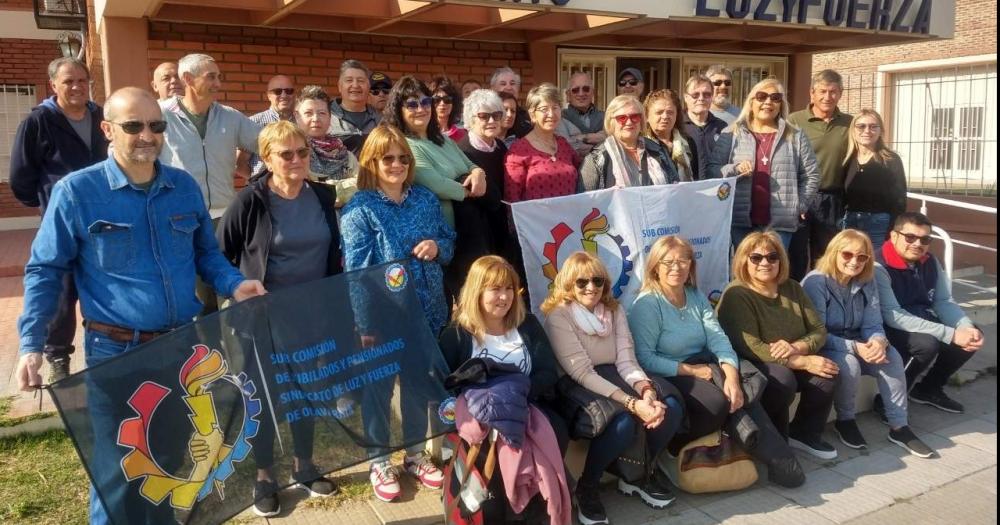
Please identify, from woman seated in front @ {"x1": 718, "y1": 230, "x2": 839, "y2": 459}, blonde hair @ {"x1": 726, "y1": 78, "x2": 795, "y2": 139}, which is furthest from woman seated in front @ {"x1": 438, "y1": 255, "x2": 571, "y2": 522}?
blonde hair @ {"x1": 726, "y1": 78, "x2": 795, "y2": 139}

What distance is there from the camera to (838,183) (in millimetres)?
5863

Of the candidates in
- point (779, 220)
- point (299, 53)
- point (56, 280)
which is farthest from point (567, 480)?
point (299, 53)

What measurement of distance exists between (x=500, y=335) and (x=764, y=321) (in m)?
1.66

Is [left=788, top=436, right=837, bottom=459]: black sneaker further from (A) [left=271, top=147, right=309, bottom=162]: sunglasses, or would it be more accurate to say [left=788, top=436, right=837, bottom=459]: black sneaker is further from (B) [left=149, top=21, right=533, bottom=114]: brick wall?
(B) [left=149, top=21, right=533, bottom=114]: brick wall

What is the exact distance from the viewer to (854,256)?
4.64 meters

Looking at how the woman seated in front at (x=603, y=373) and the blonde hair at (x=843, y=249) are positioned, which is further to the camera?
the blonde hair at (x=843, y=249)

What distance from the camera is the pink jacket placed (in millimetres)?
3344

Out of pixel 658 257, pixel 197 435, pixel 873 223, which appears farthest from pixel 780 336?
pixel 197 435

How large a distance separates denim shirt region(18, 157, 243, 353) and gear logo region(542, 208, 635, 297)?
2218 millimetres

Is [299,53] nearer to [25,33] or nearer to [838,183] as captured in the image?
[838,183]

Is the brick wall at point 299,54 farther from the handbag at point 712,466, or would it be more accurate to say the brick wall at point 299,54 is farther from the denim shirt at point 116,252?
the handbag at point 712,466

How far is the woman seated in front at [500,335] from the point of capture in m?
3.63

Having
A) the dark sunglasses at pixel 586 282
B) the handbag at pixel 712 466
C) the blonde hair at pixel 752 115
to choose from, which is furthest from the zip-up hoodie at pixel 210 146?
the blonde hair at pixel 752 115

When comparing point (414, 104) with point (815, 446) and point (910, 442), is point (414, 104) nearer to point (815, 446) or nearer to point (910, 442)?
point (815, 446)
